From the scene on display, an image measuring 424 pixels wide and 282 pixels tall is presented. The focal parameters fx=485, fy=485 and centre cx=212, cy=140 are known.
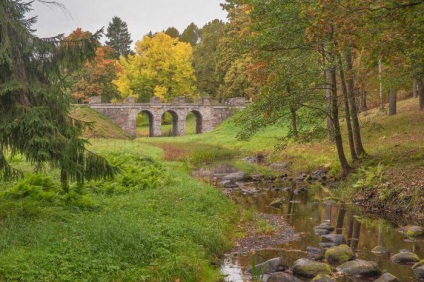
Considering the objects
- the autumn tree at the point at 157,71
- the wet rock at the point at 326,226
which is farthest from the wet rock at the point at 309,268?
the autumn tree at the point at 157,71

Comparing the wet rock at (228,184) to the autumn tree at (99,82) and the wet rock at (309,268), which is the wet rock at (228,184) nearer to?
the wet rock at (309,268)

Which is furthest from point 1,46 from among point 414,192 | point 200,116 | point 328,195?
point 200,116

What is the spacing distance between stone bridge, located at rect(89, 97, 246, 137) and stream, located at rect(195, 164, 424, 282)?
33983 mm

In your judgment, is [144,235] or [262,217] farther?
[262,217]

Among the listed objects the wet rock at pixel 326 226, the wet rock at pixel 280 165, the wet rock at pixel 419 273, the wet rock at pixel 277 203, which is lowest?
the wet rock at pixel 419 273

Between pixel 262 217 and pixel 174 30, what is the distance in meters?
92.2

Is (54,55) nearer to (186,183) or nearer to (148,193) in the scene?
(148,193)

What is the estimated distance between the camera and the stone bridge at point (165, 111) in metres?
56.2

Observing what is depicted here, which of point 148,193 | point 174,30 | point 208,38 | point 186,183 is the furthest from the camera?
point 174,30

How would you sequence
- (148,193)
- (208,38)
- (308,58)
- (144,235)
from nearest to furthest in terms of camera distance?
(144,235)
(148,193)
(308,58)
(208,38)

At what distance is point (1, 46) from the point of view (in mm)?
9492

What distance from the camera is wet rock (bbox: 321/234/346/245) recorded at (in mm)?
12781

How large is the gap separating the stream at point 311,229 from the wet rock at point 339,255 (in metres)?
0.49

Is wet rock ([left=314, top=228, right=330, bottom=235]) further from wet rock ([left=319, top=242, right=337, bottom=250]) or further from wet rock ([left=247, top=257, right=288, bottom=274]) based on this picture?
wet rock ([left=247, top=257, right=288, bottom=274])
